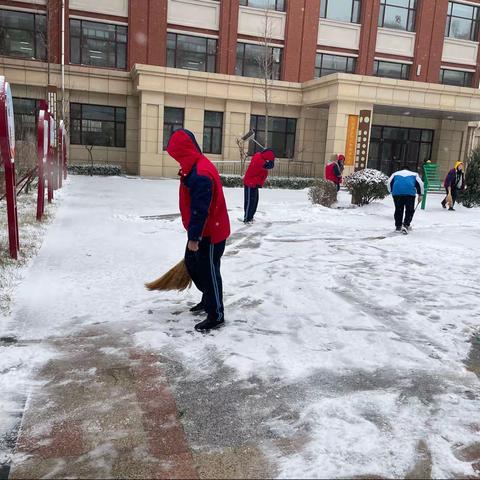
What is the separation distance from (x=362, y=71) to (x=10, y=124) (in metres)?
25.3

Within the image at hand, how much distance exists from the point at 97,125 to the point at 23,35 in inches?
219

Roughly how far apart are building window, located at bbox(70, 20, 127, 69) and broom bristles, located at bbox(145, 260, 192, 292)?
2298cm

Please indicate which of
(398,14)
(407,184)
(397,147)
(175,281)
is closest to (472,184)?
(407,184)

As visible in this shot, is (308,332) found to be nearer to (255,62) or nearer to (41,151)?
(41,151)

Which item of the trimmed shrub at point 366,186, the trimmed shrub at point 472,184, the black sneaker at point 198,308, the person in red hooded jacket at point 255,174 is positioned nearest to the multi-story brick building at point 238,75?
the trimmed shrub at point 472,184

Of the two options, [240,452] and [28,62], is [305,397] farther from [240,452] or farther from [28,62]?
[28,62]

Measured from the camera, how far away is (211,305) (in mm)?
4203

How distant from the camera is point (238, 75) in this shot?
87.4 feet

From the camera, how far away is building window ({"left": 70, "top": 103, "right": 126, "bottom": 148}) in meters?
25.1

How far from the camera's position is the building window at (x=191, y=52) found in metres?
25.6

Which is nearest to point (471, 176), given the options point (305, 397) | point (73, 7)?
point (305, 397)

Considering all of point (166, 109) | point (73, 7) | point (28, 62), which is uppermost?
point (73, 7)

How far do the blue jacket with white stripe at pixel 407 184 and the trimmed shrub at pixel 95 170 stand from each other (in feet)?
55.5

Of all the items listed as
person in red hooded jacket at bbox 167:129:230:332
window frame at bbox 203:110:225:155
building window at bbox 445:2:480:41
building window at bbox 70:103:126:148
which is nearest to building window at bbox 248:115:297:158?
window frame at bbox 203:110:225:155
